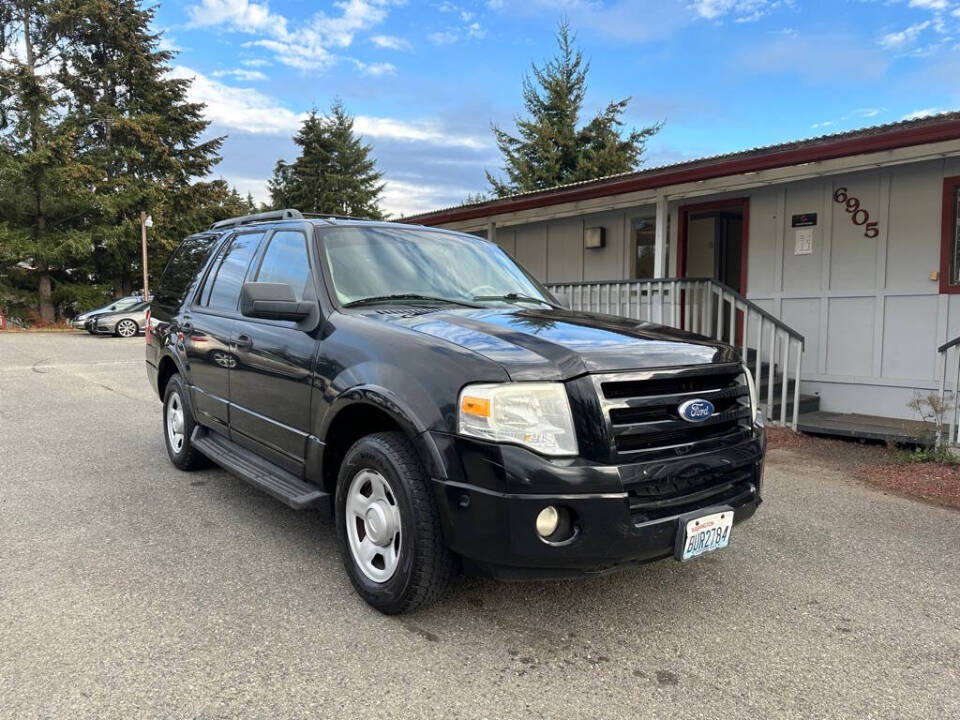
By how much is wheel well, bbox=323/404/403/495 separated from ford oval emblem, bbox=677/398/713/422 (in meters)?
1.22

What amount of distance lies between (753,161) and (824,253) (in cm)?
174

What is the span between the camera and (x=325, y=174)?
34531 mm

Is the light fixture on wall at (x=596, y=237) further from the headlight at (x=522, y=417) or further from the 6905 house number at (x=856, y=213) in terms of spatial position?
the headlight at (x=522, y=417)

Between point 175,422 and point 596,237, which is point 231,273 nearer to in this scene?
point 175,422

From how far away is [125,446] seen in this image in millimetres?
6105

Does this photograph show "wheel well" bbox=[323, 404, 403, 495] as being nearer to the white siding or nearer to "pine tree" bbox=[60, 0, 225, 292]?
the white siding

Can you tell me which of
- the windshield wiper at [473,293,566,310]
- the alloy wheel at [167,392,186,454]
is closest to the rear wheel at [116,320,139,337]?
the alloy wheel at [167,392,186,454]

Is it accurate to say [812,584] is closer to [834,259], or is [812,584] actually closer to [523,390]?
[523,390]

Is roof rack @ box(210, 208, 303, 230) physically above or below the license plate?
above

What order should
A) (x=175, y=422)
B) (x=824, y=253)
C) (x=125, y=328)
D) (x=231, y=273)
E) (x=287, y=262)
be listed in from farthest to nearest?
(x=125, y=328) < (x=824, y=253) < (x=175, y=422) < (x=231, y=273) < (x=287, y=262)

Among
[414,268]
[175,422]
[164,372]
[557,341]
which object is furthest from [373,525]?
[164,372]

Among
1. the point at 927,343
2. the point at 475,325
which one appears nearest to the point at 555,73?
the point at 927,343

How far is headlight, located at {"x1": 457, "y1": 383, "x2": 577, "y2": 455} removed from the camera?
2428 millimetres

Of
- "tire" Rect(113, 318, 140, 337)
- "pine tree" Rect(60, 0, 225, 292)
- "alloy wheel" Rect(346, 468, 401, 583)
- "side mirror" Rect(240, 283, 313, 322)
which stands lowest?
"alloy wheel" Rect(346, 468, 401, 583)
